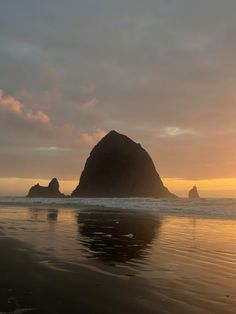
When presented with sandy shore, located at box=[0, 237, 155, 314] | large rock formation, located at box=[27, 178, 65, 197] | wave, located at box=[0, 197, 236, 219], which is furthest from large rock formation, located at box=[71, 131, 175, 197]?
sandy shore, located at box=[0, 237, 155, 314]

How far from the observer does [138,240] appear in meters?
17.0

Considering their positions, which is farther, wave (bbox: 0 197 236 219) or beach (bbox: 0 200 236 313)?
wave (bbox: 0 197 236 219)

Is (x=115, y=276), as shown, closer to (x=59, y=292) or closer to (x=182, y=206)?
(x=59, y=292)

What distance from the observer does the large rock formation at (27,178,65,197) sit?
5888 inches

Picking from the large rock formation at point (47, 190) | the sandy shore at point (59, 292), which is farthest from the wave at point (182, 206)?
the large rock formation at point (47, 190)

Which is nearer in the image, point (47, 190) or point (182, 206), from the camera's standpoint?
point (182, 206)

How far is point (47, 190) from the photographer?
152m

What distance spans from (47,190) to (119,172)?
107 ft

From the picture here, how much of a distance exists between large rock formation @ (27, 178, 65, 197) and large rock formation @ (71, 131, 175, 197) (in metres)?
13.3

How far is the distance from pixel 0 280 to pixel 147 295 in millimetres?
3114

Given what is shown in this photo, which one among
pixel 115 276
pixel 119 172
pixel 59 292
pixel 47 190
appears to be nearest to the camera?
pixel 59 292

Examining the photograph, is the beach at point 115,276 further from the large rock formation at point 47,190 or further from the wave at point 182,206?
the large rock formation at point 47,190

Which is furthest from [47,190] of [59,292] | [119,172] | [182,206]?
[59,292]

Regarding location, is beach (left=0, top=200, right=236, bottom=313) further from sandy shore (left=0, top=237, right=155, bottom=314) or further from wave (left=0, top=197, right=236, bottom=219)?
wave (left=0, top=197, right=236, bottom=219)
